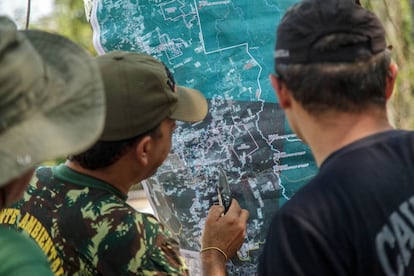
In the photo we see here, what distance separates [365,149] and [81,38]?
36.7 ft

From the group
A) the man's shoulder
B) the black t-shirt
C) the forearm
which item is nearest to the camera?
the man's shoulder

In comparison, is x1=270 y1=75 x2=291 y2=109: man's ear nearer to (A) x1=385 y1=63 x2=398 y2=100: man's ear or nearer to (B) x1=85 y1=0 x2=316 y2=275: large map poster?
(A) x1=385 y1=63 x2=398 y2=100: man's ear

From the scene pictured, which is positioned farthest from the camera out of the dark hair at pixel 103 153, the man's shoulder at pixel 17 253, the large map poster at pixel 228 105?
the large map poster at pixel 228 105

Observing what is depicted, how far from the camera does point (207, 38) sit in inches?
103

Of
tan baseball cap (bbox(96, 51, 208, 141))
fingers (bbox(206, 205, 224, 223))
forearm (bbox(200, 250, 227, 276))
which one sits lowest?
forearm (bbox(200, 250, 227, 276))

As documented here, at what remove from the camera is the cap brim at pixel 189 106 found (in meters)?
2.31

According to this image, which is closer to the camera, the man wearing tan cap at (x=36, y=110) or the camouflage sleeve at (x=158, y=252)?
the man wearing tan cap at (x=36, y=110)

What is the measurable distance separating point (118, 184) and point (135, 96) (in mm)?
255

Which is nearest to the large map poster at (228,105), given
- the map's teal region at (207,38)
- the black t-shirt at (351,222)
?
the map's teal region at (207,38)

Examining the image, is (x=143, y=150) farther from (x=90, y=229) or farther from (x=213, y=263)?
(x=213, y=263)

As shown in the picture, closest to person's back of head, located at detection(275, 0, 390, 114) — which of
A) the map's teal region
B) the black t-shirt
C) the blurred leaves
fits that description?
the black t-shirt

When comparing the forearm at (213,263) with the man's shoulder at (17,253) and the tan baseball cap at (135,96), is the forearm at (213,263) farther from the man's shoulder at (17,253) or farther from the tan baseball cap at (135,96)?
the man's shoulder at (17,253)

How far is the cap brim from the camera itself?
7.59 feet

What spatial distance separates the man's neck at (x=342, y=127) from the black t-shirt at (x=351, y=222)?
0.17 feet
